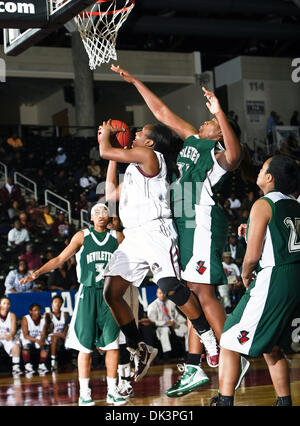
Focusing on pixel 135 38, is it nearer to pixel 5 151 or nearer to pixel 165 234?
pixel 5 151

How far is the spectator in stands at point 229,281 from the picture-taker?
11.6 meters

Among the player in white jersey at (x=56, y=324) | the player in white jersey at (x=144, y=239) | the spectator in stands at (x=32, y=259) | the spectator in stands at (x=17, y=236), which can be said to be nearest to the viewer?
the player in white jersey at (x=144, y=239)

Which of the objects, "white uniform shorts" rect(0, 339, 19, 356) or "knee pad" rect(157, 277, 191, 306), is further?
"white uniform shorts" rect(0, 339, 19, 356)

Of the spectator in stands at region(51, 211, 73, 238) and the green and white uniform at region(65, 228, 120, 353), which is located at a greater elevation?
the spectator in stands at region(51, 211, 73, 238)

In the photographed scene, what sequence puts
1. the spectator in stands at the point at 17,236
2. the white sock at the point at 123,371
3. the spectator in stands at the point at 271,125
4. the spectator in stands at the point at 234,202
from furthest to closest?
the spectator in stands at the point at 271,125, the spectator in stands at the point at 234,202, the spectator in stands at the point at 17,236, the white sock at the point at 123,371

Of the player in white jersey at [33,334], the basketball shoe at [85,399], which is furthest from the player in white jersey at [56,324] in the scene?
the basketball shoe at [85,399]

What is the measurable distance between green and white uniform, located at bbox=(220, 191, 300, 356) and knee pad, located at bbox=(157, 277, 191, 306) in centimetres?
69

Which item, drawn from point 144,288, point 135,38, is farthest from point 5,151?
point 135,38

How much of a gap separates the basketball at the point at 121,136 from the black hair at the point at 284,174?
135 cm

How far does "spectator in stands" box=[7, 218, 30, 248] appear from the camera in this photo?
13516mm

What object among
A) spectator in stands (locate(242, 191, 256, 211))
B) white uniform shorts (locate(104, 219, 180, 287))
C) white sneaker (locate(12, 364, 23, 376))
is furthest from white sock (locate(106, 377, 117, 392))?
spectator in stands (locate(242, 191, 256, 211))

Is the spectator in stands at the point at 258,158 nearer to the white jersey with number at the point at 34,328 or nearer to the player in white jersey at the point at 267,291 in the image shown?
the white jersey with number at the point at 34,328

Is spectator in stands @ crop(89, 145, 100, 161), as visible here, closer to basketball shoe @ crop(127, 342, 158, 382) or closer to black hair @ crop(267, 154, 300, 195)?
basketball shoe @ crop(127, 342, 158, 382)

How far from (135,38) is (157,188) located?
22.6 m
